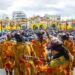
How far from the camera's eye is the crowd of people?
8.76 m

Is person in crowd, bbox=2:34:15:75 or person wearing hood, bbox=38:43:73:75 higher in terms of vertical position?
person wearing hood, bbox=38:43:73:75

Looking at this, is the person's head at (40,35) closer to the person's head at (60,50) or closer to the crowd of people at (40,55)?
the crowd of people at (40,55)

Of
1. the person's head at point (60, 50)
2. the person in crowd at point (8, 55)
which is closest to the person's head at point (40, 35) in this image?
the person in crowd at point (8, 55)

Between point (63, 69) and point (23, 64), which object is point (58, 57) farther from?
point (23, 64)

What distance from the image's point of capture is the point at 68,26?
2613 inches

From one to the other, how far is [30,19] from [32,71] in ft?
153

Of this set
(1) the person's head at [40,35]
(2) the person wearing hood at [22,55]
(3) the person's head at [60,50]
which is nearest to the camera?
(3) the person's head at [60,50]

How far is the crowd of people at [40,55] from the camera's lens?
876 centimetres

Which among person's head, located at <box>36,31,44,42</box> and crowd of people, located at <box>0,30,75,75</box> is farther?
person's head, located at <box>36,31,44,42</box>

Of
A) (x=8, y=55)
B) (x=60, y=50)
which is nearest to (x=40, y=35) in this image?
(x=8, y=55)

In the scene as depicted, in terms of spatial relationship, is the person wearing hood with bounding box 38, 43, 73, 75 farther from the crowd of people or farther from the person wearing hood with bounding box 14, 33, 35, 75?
the person wearing hood with bounding box 14, 33, 35, 75

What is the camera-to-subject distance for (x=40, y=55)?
1509cm

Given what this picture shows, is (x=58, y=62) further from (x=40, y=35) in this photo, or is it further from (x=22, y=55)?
(x=40, y=35)

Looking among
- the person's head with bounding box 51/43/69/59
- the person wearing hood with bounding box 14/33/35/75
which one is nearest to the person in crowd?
the person wearing hood with bounding box 14/33/35/75
